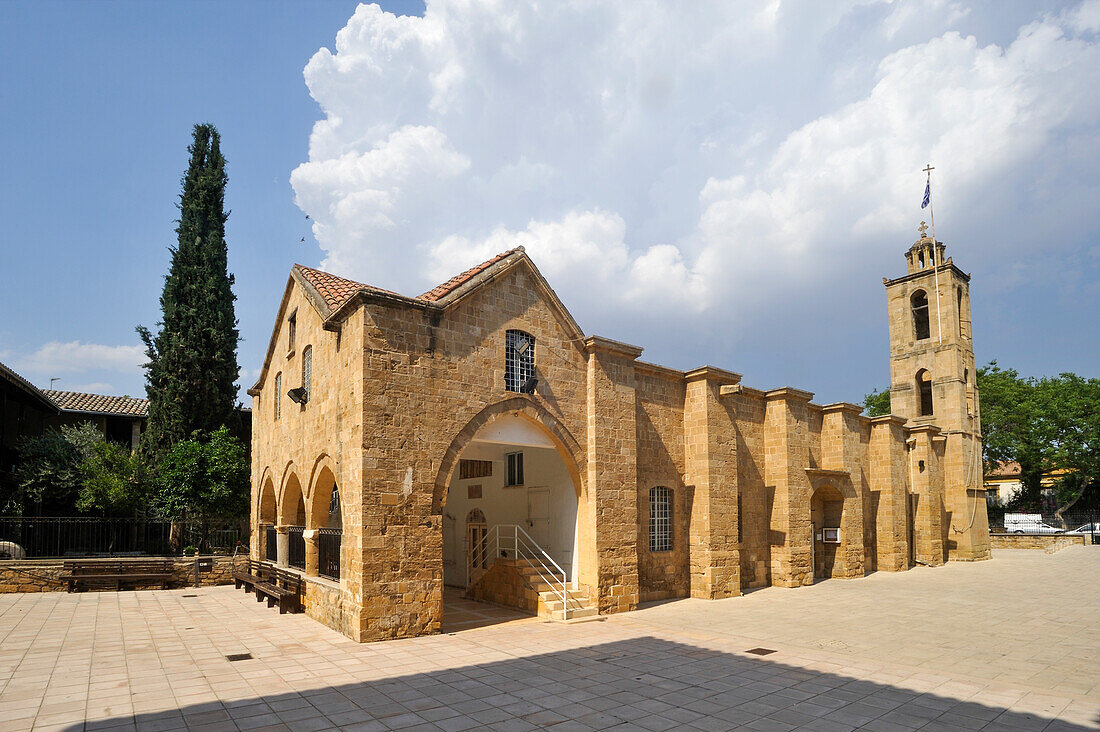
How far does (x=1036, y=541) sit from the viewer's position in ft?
104

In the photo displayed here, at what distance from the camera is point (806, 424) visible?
19281mm

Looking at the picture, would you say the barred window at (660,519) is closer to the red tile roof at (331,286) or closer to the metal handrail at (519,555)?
the metal handrail at (519,555)

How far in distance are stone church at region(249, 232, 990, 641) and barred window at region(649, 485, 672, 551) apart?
5 centimetres

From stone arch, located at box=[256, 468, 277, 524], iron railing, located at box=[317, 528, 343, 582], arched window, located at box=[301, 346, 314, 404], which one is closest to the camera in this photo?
iron railing, located at box=[317, 528, 343, 582]

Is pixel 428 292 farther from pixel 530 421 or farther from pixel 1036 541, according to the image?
pixel 1036 541

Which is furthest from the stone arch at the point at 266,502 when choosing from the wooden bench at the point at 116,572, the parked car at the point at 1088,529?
the parked car at the point at 1088,529

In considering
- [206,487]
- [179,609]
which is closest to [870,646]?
[179,609]

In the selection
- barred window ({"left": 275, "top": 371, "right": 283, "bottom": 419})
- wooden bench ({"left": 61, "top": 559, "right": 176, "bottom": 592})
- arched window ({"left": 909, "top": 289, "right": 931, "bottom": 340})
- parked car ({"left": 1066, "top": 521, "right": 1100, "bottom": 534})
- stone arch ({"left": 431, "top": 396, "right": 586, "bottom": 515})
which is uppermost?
arched window ({"left": 909, "top": 289, "right": 931, "bottom": 340})

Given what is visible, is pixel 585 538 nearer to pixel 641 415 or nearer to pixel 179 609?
pixel 641 415

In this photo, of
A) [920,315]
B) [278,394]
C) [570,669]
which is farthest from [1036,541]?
[278,394]

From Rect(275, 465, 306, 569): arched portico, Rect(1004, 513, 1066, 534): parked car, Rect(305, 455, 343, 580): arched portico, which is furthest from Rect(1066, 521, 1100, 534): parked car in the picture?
Rect(305, 455, 343, 580): arched portico

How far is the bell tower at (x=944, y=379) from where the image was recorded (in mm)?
26438

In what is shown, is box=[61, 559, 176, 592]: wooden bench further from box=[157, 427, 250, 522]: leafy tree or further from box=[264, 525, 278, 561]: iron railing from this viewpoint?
box=[264, 525, 278, 561]: iron railing

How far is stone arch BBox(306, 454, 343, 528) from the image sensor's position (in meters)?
13.2
